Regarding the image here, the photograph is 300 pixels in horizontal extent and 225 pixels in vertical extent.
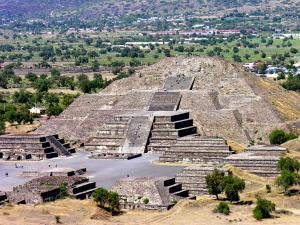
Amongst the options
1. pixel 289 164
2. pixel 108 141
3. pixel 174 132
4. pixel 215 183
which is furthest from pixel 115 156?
pixel 215 183

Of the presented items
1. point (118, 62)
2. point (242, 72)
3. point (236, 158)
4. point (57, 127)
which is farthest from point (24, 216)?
point (118, 62)

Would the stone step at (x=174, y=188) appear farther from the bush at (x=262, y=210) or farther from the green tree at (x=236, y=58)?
the green tree at (x=236, y=58)

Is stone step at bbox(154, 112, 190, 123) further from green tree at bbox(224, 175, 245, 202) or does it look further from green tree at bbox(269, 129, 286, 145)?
green tree at bbox(224, 175, 245, 202)

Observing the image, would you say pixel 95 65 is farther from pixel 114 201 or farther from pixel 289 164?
pixel 114 201

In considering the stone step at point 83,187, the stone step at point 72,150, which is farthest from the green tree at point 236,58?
the stone step at point 83,187

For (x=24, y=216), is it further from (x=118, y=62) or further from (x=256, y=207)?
(x=118, y=62)

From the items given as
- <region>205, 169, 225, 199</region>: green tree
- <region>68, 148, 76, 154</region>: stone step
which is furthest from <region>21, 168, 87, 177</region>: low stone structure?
<region>205, 169, 225, 199</region>: green tree
